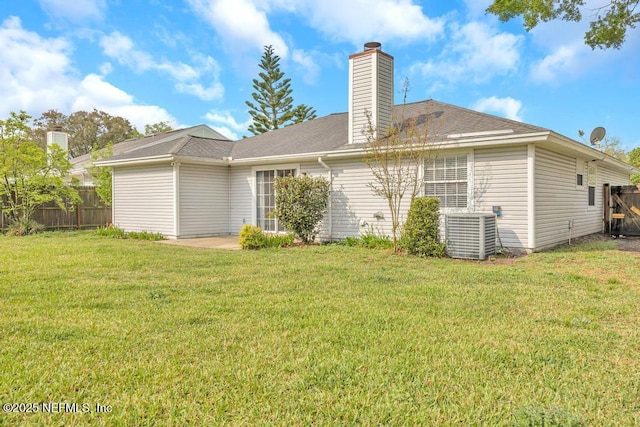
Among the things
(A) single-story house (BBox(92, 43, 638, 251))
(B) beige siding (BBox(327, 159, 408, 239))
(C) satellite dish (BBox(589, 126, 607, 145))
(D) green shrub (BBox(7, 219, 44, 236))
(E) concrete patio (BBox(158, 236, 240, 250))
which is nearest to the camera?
(A) single-story house (BBox(92, 43, 638, 251))

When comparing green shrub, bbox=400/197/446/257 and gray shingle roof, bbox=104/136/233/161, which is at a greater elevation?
gray shingle roof, bbox=104/136/233/161

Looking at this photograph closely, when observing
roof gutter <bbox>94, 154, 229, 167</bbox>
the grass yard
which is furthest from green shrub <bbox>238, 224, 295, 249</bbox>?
roof gutter <bbox>94, 154, 229, 167</bbox>

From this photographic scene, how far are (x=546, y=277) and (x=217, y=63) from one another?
14704 millimetres

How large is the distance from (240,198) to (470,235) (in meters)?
7.32

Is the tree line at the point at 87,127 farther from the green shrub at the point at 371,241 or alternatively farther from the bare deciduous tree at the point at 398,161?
the bare deciduous tree at the point at 398,161

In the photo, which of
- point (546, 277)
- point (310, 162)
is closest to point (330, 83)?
point (310, 162)

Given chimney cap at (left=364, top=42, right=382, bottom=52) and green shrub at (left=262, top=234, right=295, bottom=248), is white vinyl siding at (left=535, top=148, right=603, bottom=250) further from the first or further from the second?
green shrub at (left=262, top=234, right=295, bottom=248)

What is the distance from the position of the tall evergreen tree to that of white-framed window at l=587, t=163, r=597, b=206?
21807 mm

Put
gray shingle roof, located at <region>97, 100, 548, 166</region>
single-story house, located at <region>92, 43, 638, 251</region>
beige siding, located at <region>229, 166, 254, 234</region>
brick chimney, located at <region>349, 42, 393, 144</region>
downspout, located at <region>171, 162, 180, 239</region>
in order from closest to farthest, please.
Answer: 1. single-story house, located at <region>92, 43, 638, 251</region>
2. gray shingle roof, located at <region>97, 100, 548, 166</region>
3. brick chimney, located at <region>349, 42, 393, 144</region>
4. downspout, located at <region>171, 162, 180, 239</region>
5. beige siding, located at <region>229, 166, 254, 234</region>

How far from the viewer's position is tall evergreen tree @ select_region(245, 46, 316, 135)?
98.3ft

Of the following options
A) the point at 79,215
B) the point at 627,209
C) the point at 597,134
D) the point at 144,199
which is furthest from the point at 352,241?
the point at 79,215

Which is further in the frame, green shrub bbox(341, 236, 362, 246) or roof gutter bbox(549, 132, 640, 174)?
green shrub bbox(341, 236, 362, 246)

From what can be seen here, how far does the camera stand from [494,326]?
3631mm

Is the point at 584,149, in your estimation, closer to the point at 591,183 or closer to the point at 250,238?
the point at 591,183
